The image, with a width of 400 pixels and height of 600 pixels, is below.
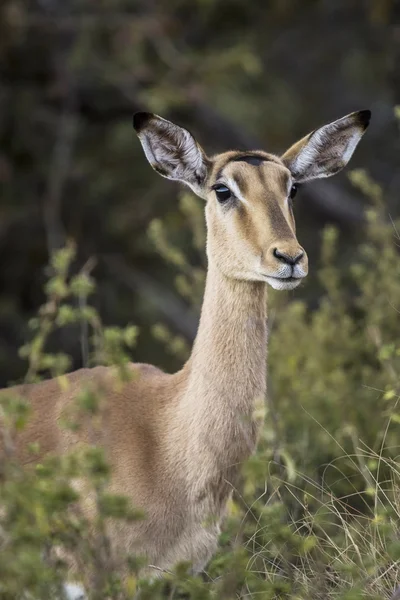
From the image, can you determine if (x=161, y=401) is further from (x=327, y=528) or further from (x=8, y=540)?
(x=8, y=540)

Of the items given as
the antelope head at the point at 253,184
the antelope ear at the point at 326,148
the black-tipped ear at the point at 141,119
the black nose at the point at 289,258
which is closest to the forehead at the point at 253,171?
the antelope head at the point at 253,184

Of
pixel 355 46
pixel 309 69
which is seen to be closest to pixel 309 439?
pixel 355 46

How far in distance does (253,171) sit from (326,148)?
0.77 m

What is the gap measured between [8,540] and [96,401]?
0.52m

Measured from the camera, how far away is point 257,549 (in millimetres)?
5973

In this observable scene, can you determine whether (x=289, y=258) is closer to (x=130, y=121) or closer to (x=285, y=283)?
(x=285, y=283)

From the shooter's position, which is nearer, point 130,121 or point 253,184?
point 253,184

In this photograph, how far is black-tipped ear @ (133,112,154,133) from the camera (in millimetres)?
6445

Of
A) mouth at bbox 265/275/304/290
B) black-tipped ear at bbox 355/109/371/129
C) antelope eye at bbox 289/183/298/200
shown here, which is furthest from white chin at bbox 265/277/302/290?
black-tipped ear at bbox 355/109/371/129

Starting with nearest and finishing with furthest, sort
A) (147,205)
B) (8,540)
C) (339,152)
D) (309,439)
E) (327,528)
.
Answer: (8,540) < (327,528) < (339,152) < (309,439) < (147,205)

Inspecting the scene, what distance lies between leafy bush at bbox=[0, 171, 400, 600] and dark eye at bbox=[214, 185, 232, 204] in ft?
2.67

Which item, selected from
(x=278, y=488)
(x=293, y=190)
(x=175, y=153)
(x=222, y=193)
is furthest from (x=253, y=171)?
(x=278, y=488)

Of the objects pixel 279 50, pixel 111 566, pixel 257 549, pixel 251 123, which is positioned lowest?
pixel 257 549

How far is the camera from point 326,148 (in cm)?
698
